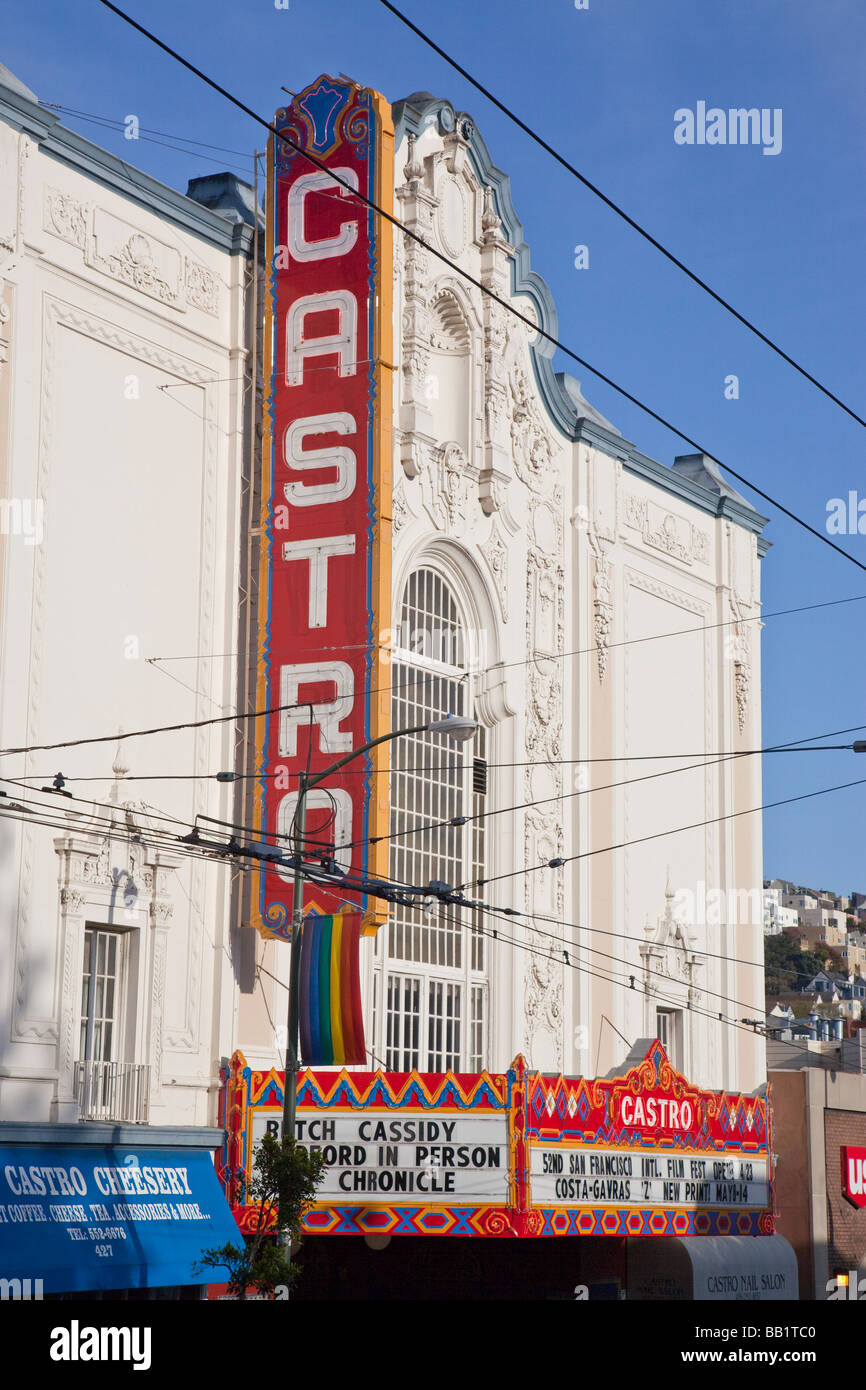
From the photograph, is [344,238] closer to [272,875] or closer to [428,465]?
[428,465]

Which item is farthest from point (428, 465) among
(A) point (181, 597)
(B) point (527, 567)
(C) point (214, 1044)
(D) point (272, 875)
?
(C) point (214, 1044)

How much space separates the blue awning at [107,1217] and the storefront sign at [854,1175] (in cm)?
1566

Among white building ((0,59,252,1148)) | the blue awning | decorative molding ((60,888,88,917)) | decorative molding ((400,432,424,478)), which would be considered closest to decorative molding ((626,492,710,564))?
decorative molding ((400,432,424,478))

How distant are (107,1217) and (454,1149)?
5.47 meters

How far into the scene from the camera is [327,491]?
2456cm

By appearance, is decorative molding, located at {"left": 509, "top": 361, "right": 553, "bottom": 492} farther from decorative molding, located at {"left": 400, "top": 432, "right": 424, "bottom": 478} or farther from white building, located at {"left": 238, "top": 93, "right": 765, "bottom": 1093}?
decorative molding, located at {"left": 400, "top": 432, "right": 424, "bottom": 478}

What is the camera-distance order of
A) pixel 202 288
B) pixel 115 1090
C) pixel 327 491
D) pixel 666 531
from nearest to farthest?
pixel 115 1090
pixel 327 491
pixel 202 288
pixel 666 531

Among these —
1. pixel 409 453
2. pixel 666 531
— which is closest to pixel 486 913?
pixel 409 453

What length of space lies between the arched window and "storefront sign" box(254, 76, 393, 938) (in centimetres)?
296

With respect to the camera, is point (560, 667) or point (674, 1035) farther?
point (674, 1035)

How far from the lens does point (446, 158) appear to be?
2933cm

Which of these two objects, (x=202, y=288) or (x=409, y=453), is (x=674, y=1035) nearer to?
(x=409, y=453)

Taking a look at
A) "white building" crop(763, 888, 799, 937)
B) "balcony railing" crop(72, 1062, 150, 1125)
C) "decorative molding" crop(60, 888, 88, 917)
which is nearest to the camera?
"decorative molding" crop(60, 888, 88, 917)

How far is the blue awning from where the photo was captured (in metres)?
19.5
